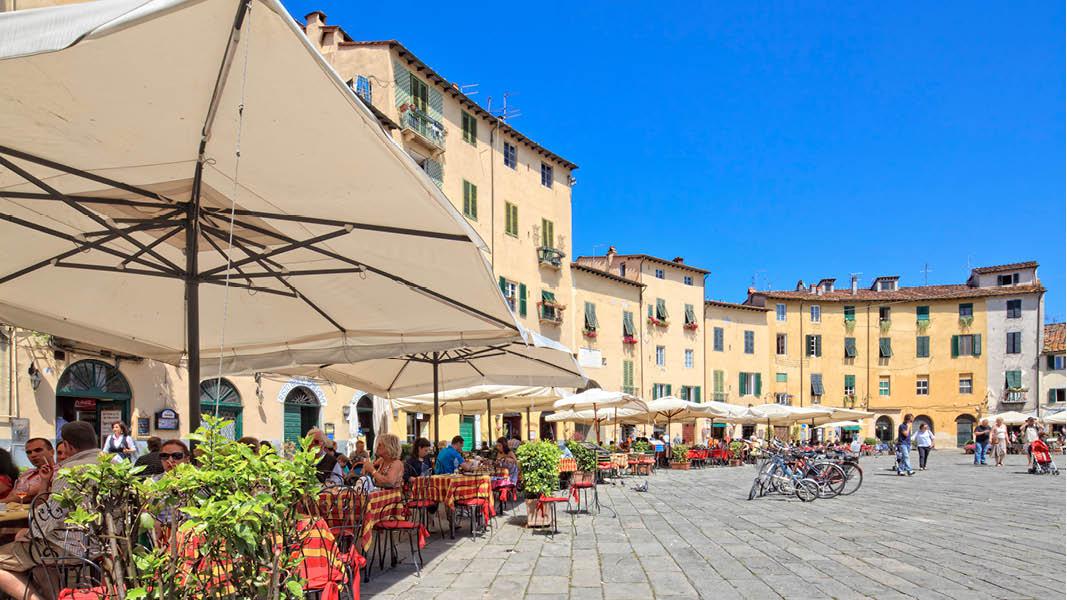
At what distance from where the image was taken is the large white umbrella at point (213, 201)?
3.16 metres

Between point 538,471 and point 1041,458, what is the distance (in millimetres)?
18123

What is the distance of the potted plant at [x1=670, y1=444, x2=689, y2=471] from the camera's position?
2628cm

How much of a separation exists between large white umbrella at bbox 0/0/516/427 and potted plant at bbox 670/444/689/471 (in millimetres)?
20301

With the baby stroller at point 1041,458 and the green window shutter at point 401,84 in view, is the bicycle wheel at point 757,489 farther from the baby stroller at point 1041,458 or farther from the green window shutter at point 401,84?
the green window shutter at point 401,84

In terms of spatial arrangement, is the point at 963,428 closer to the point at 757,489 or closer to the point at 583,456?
the point at 757,489

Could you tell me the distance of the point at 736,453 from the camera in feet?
100

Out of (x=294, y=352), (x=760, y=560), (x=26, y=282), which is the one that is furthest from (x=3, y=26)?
(x=760, y=560)

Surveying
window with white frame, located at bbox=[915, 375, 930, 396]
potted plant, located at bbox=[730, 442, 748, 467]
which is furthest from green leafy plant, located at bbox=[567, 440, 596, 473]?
window with white frame, located at bbox=[915, 375, 930, 396]

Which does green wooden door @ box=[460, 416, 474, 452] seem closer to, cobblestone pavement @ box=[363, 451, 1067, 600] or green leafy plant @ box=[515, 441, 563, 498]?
cobblestone pavement @ box=[363, 451, 1067, 600]

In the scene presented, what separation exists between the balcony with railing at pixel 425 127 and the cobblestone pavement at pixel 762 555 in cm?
1553

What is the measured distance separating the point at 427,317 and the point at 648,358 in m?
34.8

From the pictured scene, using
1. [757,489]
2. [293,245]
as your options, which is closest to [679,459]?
[757,489]

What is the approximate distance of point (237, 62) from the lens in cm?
327

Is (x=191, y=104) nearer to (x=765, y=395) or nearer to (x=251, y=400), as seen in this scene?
Answer: (x=251, y=400)
